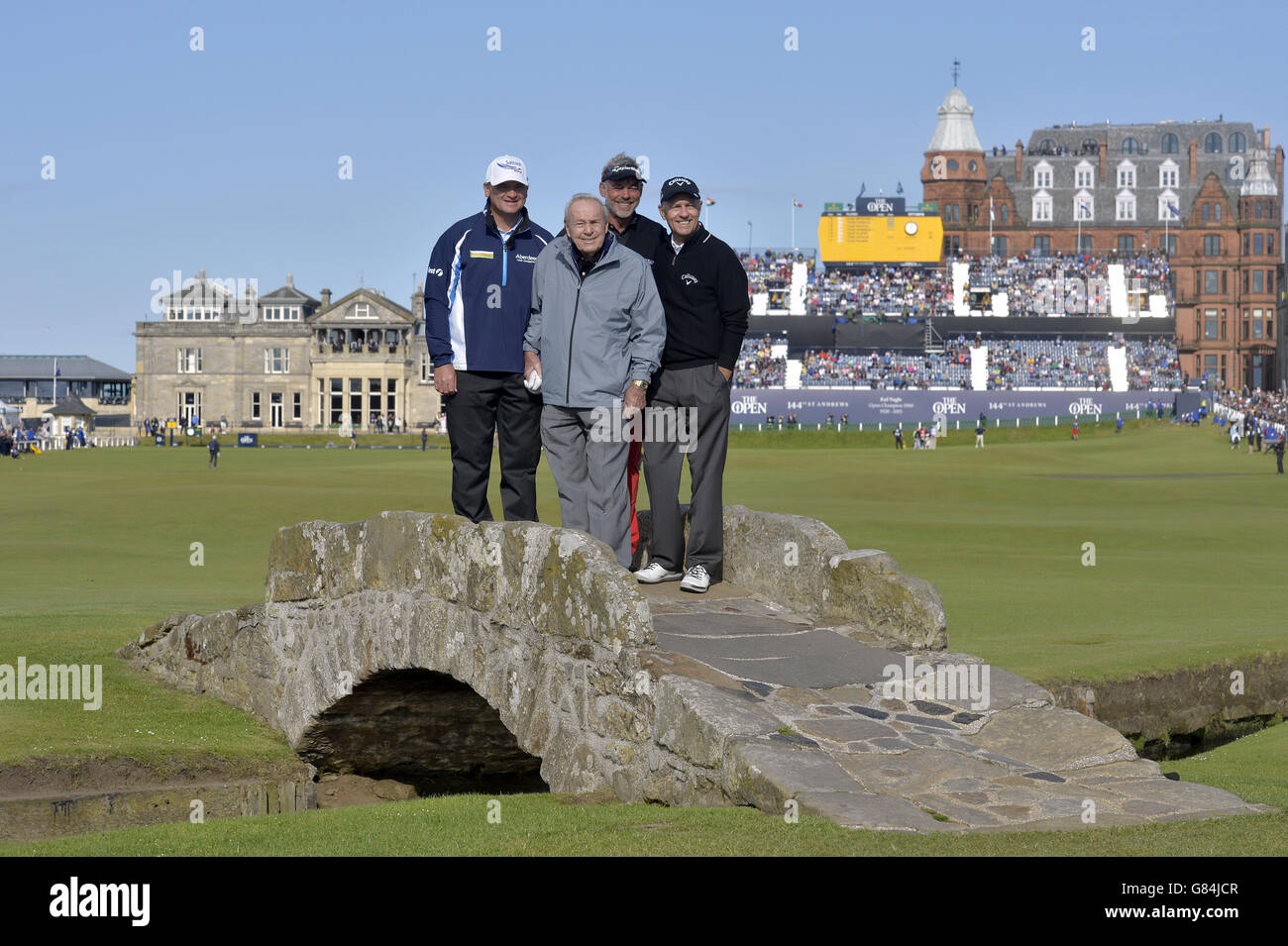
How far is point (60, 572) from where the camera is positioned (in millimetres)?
25141

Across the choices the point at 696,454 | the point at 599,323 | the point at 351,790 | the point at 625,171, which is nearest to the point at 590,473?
the point at 696,454

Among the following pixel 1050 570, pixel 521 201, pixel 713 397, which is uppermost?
pixel 521 201

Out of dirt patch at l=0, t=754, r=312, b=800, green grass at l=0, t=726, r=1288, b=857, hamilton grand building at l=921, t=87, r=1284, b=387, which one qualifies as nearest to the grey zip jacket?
green grass at l=0, t=726, r=1288, b=857

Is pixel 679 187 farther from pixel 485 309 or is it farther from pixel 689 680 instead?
pixel 689 680

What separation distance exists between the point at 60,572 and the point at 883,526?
17.1 m

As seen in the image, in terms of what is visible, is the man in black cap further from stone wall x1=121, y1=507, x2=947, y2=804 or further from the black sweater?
stone wall x1=121, y1=507, x2=947, y2=804

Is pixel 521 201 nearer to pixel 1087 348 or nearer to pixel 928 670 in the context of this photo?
pixel 928 670

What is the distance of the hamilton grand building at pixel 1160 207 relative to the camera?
120 m

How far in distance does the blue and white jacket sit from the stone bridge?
122 cm

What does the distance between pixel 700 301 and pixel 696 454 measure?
42.3 inches

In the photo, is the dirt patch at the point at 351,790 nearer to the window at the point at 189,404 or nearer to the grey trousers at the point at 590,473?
the grey trousers at the point at 590,473

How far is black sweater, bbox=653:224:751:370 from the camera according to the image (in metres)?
10.5
